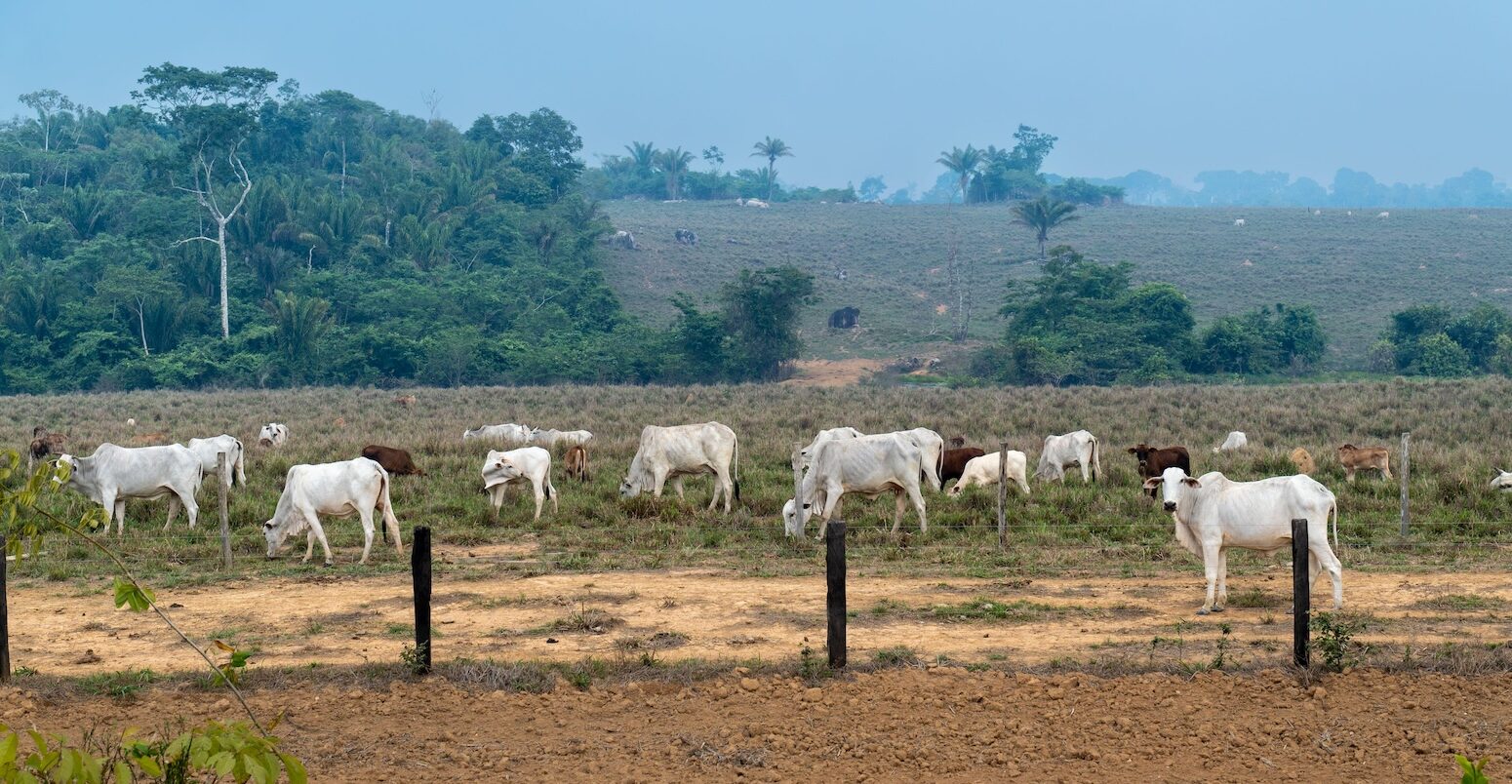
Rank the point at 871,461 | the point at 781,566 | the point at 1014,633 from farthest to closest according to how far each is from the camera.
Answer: the point at 871,461 → the point at 781,566 → the point at 1014,633

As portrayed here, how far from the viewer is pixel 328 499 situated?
1631cm

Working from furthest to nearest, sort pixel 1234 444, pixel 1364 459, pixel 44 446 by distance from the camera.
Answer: pixel 1234 444
pixel 44 446
pixel 1364 459

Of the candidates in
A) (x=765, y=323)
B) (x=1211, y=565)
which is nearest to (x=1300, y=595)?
(x=1211, y=565)

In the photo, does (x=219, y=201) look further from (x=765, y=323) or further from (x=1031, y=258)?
(x=1031, y=258)

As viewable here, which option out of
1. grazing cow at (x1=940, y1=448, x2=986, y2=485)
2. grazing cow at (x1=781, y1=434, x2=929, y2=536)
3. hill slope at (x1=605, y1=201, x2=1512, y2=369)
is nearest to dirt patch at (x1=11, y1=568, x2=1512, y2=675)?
grazing cow at (x1=781, y1=434, x2=929, y2=536)

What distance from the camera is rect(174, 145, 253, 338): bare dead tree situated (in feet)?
224

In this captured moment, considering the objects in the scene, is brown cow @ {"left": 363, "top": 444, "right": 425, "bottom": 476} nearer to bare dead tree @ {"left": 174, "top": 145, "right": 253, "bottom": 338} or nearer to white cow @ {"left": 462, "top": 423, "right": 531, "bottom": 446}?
white cow @ {"left": 462, "top": 423, "right": 531, "bottom": 446}

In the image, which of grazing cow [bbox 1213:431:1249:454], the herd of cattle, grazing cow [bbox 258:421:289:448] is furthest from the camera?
grazing cow [bbox 258:421:289:448]

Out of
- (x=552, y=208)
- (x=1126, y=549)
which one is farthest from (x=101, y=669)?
(x=552, y=208)

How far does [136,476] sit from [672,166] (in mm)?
117238

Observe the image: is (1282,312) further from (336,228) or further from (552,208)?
(336,228)

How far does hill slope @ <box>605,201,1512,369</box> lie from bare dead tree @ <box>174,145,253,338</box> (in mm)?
22995

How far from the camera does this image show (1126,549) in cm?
1605

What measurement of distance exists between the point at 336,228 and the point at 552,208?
49.8 ft
